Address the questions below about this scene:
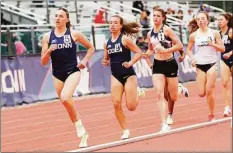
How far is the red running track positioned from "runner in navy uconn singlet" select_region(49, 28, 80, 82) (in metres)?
1.18

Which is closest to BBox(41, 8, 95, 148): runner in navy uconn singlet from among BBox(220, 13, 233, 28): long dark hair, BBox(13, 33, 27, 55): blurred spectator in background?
BBox(220, 13, 233, 28): long dark hair

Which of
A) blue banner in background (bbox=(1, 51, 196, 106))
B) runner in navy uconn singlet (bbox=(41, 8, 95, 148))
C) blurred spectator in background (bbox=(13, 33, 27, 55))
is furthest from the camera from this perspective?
blurred spectator in background (bbox=(13, 33, 27, 55))

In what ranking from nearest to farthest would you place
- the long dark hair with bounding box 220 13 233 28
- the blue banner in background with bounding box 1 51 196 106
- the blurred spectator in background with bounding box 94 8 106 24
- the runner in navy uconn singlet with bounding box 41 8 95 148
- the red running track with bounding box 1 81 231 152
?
the runner in navy uconn singlet with bounding box 41 8 95 148 < the red running track with bounding box 1 81 231 152 < the long dark hair with bounding box 220 13 233 28 < the blue banner in background with bounding box 1 51 196 106 < the blurred spectator in background with bounding box 94 8 106 24

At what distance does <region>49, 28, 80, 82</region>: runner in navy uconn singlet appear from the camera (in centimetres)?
926

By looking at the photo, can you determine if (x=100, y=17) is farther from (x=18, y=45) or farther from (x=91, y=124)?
→ (x=91, y=124)

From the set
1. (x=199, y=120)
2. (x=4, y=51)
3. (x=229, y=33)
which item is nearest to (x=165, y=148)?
(x=199, y=120)

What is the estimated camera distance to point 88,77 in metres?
21.3

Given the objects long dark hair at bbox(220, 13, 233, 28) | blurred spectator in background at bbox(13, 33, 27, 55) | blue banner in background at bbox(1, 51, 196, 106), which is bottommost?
blue banner in background at bbox(1, 51, 196, 106)

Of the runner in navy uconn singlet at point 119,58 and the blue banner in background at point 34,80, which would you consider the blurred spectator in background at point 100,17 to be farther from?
the runner in navy uconn singlet at point 119,58

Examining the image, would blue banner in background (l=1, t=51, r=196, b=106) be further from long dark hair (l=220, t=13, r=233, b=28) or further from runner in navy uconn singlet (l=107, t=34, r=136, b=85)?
runner in navy uconn singlet (l=107, t=34, r=136, b=85)

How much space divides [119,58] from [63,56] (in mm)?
1051

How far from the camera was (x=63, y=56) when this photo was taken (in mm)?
9305

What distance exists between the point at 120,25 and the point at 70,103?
1673 mm

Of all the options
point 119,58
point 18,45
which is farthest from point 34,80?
point 119,58
